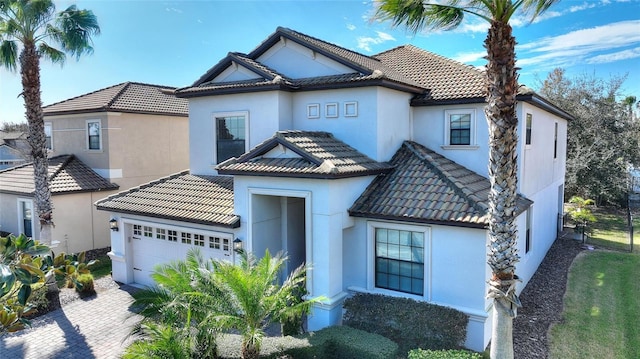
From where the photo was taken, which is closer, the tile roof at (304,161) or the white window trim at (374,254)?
the white window trim at (374,254)

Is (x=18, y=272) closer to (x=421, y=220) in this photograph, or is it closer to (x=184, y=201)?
(x=184, y=201)

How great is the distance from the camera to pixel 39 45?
15.0m

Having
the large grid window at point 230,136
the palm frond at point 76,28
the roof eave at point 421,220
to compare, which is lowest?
the roof eave at point 421,220

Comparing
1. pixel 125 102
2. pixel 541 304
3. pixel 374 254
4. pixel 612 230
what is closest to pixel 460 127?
pixel 374 254

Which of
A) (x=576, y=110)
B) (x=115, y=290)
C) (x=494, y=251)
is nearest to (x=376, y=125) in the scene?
(x=494, y=251)

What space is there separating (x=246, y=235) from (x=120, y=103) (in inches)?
491

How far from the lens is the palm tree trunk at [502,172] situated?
7492 mm

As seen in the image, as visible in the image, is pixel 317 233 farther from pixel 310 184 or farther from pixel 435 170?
pixel 435 170

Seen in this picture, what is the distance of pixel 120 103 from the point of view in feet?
67.7

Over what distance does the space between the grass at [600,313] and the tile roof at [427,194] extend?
11.5ft

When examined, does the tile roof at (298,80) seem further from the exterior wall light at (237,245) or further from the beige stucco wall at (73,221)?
the beige stucco wall at (73,221)

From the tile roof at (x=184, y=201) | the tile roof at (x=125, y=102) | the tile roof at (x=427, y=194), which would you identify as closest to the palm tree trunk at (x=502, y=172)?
the tile roof at (x=427, y=194)

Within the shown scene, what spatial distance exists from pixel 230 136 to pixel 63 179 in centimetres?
943

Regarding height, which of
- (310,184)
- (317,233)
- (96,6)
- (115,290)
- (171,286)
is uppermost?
(96,6)
